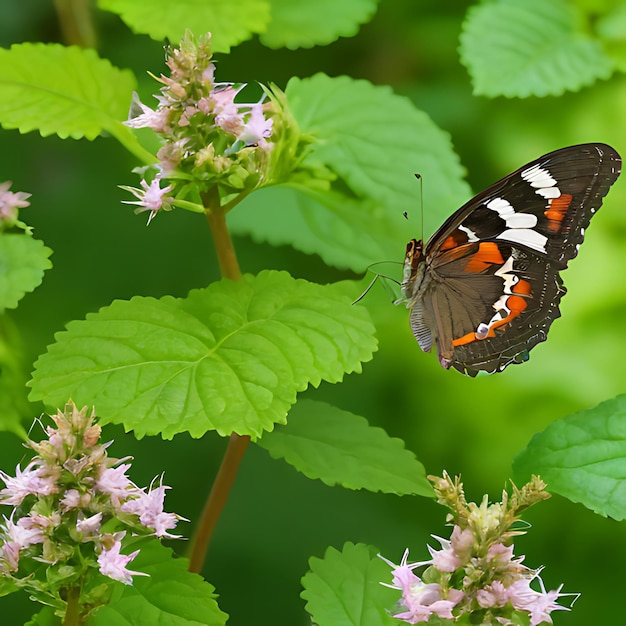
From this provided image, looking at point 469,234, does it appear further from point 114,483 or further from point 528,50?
point 114,483

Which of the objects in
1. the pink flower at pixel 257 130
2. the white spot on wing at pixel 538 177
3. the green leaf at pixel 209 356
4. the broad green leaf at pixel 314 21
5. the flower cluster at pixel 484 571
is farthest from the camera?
the broad green leaf at pixel 314 21

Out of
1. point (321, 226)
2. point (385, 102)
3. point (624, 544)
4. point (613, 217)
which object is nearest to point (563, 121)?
point (613, 217)

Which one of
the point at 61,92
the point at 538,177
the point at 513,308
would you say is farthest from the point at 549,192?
the point at 61,92

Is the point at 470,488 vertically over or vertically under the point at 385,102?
under

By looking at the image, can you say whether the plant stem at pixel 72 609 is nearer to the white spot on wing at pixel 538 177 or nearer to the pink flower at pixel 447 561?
the pink flower at pixel 447 561

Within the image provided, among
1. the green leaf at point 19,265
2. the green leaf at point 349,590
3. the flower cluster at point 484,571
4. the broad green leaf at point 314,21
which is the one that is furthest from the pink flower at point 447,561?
the broad green leaf at point 314,21

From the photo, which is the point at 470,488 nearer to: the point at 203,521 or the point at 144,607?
the point at 203,521

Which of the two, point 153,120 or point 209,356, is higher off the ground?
point 153,120
